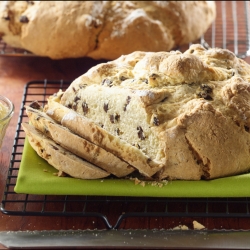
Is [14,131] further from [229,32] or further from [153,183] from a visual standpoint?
[229,32]

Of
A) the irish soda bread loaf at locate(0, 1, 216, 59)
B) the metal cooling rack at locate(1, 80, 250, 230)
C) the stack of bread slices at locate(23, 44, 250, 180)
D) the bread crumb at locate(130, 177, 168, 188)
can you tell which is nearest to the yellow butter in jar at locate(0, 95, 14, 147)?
the stack of bread slices at locate(23, 44, 250, 180)

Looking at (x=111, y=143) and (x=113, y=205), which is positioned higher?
(x=111, y=143)

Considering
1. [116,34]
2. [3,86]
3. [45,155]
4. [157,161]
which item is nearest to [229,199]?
[157,161]

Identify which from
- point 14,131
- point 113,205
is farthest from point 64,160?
point 14,131

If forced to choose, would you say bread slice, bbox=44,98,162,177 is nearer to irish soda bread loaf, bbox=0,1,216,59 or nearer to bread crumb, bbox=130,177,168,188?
bread crumb, bbox=130,177,168,188

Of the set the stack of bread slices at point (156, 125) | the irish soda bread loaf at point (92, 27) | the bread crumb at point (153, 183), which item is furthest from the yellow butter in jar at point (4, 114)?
the irish soda bread loaf at point (92, 27)
